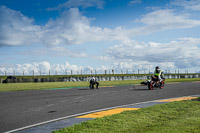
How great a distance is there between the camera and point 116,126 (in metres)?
5.09

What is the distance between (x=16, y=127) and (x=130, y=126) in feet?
9.64

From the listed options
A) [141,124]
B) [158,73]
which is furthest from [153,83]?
[141,124]

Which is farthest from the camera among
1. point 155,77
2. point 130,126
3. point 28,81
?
point 28,81

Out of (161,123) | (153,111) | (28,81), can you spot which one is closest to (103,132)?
(161,123)

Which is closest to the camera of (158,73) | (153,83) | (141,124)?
(141,124)

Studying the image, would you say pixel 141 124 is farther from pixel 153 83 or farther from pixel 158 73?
pixel 153 83

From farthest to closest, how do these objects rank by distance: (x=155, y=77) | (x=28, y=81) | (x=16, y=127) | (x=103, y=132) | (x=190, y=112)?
1. (x=28, y=81)
2. (x=155, y=77)
3. (x=190, y=112)
4. (x=16, y=127)
5. (x=103, y=132)

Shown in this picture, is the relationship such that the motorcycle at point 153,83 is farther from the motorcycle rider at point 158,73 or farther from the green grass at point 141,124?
the green grass at point 141,124

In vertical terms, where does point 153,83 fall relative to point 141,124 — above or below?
above

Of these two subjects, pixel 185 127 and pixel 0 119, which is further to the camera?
pixel 0 119

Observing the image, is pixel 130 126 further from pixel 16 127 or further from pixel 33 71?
pixel 33 71

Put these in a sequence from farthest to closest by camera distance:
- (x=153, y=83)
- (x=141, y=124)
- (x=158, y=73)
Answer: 1. (x=153, y=83)
2. (x=158, y=73)
3. (x=141, y=124)

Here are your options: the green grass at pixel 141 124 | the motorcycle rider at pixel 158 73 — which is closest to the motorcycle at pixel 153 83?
the motorcycle rider at pixel 158 73

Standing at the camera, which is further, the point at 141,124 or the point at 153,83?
the point at 153,83
